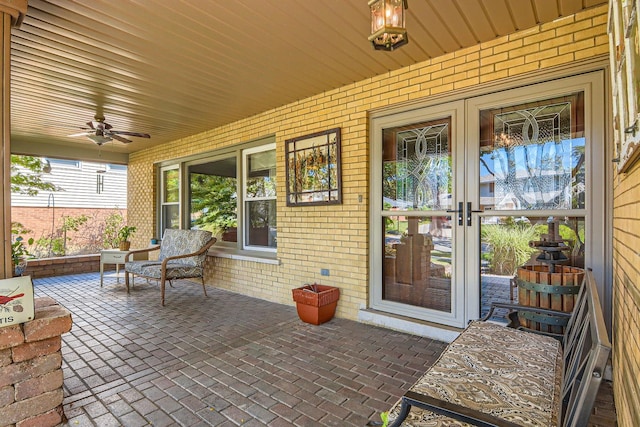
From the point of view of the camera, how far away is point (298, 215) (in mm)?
4383

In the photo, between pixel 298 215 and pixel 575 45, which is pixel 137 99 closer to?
pixel 298 215

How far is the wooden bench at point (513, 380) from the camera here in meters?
1.07

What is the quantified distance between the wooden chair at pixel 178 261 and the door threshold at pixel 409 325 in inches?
106

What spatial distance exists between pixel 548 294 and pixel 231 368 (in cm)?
237

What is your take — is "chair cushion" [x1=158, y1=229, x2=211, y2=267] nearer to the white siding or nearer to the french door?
the french door

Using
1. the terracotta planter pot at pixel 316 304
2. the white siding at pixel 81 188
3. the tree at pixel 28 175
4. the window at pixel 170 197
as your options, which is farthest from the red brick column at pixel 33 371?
the tree at pixel 28 175

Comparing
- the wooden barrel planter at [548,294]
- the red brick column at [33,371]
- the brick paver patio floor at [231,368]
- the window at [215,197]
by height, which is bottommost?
the brick paver patio floor at [231,368]

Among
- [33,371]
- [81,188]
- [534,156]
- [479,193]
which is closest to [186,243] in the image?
[33,371]

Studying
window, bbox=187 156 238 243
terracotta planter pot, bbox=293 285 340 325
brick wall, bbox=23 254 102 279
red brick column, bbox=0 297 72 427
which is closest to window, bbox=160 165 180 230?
window, bbox=187 156 238 243

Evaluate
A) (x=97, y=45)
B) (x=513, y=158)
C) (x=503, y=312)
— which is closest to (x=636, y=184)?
(x=513, y=158)

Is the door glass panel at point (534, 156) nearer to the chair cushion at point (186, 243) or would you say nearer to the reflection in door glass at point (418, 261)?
the reflection in door glass at point (418, 261)

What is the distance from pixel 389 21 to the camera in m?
1.72

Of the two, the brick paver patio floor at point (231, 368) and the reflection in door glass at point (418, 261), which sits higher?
the reflection in door glass at point (418, 261)

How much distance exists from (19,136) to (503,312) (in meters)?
8.27
